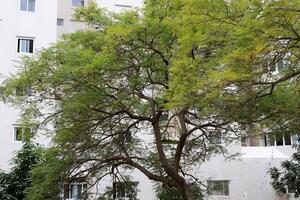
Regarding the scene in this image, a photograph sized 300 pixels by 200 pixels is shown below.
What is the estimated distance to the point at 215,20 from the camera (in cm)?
647

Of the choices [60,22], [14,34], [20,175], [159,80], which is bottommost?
[20,175]

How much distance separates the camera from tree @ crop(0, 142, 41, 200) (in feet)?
46.6

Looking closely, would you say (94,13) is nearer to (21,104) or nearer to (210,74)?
(21,104)

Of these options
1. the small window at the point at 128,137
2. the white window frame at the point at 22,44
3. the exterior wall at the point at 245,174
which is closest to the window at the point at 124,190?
the small window at the point at 128,137

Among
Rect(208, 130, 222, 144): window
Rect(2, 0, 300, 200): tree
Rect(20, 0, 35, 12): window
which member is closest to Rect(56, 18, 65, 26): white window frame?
Rect(20, 0, 35, 12): window

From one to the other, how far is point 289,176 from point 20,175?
9.19 meters

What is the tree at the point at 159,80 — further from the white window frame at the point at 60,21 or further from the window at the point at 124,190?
the white window frame at the point at 60,21

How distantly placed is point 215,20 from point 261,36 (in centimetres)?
75

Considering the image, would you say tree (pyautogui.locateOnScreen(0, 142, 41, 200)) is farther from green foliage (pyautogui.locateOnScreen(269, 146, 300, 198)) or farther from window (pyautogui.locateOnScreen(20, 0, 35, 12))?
green foliage (pyautogui.locateOnScreen(269, 146, 300, 198))

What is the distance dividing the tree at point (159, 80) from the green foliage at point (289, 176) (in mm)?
4670

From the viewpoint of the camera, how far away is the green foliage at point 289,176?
1572cm

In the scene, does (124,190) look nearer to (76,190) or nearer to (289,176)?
(76,190)

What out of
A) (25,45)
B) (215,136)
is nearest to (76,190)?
(215,136)

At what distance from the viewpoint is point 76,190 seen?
12.6 meters
